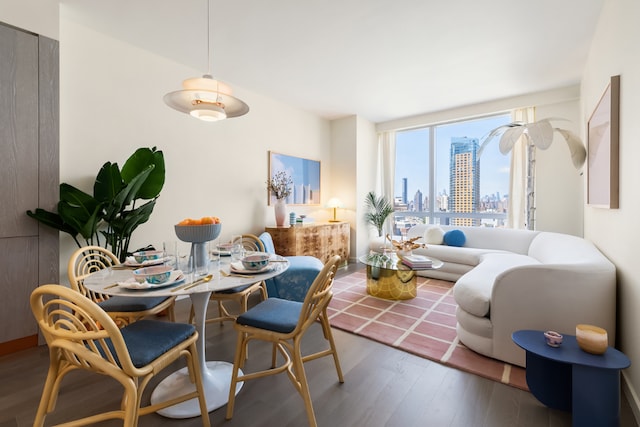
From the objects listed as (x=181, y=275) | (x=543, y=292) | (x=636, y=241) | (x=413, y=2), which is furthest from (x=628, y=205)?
(x=181, y=275)

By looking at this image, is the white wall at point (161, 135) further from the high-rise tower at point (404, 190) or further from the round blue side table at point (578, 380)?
the round blue side table at point (578, 380)

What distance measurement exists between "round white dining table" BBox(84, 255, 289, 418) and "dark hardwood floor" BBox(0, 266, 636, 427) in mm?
81

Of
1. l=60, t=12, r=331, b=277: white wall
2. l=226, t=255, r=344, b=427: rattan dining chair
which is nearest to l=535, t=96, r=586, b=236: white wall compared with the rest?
l=60, t=12, r=331, b=277: white wall

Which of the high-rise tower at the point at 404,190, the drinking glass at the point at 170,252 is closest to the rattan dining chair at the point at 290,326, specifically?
the drinking glass at the point at 170,252

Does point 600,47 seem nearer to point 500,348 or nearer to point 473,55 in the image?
point 473,55

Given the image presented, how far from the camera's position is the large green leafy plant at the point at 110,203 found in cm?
229

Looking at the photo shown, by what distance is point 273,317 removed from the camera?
153 cm

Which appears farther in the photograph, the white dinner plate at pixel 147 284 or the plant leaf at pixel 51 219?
the plant leaf at pixel 51 219

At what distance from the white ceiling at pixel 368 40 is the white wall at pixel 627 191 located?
2.28 ft

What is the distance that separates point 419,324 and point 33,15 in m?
4.29

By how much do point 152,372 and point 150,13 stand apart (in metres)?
2.88

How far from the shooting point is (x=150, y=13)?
8.00 feet

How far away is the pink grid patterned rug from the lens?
1.98 metres

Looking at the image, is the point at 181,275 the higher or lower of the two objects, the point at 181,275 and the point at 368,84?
the lower
